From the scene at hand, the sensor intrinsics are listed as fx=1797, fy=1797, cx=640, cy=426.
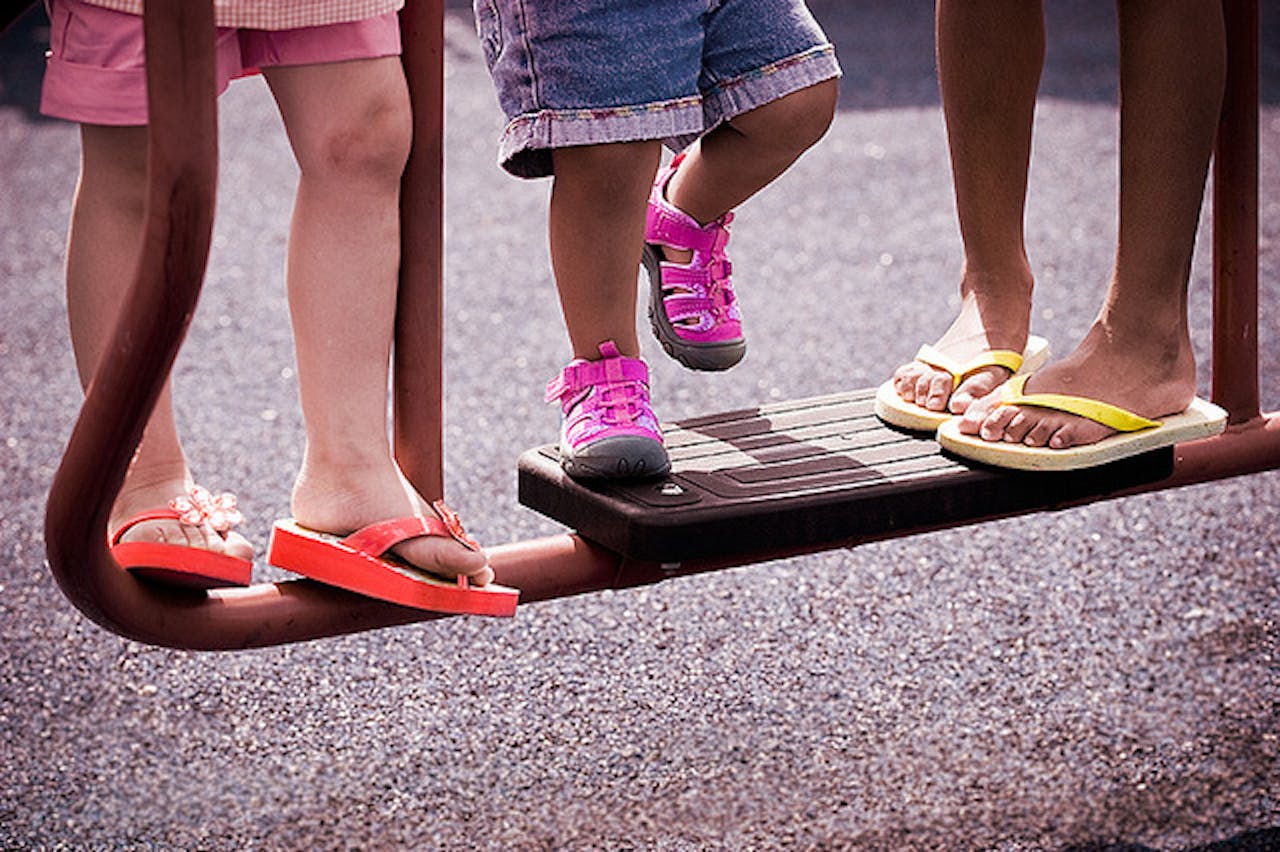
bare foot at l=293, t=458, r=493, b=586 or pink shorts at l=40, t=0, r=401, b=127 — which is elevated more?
pink shorts at l=40, t=0, r=401, b=127

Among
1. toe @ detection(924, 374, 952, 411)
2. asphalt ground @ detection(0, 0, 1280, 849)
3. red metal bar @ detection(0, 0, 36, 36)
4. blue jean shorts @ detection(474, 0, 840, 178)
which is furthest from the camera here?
asphalt ground @ detection(0, 0, 1280, 849)

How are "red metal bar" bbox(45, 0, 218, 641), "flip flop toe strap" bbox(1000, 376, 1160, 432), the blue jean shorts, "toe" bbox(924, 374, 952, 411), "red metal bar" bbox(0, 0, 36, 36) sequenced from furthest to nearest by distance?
"toe" bbox(924, 374, 952, 411) → "flip flop toe strap" bbox(1000, 376, 1160, 432) → the blue jean shorts → "red metal bar" bbox(0, 0, 36, 36) → "red metal bar" bbox(45, 0, 218, 641)

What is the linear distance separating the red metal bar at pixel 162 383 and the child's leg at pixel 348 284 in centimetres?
2

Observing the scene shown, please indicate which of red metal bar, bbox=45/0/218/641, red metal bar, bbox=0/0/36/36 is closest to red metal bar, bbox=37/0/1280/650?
red metal bar, bbox=45/0/218/641

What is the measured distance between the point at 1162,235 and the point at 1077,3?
5.11m

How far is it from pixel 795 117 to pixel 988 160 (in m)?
0.24

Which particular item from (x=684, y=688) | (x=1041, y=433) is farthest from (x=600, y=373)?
(x=684, y=688)

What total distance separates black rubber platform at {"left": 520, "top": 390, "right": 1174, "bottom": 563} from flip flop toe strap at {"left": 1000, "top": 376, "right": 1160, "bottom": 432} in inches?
1.4

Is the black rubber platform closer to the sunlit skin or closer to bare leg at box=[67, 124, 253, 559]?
the sunlit skin

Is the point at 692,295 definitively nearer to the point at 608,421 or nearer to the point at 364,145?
the point at 608,421

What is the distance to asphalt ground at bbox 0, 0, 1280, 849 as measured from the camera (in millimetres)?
1791

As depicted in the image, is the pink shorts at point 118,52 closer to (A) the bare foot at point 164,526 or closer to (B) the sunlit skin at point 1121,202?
(A) the bare foot at point 164,526

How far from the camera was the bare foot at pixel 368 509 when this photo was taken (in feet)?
4.34

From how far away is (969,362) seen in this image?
5.63ft
